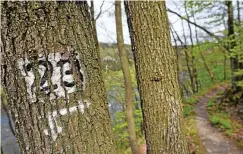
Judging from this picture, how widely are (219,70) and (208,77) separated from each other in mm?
1060

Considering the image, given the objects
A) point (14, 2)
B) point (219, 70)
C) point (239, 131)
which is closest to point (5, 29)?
point (14, 2)

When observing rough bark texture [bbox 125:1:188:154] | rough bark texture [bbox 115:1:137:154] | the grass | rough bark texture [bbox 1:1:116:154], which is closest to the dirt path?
the grass

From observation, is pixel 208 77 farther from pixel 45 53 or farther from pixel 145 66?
pixel 45 53

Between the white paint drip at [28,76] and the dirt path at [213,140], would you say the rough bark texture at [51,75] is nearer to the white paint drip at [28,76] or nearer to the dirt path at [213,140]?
the white paint drip at [28,76]

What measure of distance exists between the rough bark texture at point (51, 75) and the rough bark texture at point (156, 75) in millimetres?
1633

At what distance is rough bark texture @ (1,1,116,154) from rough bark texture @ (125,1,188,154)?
1.63 meters

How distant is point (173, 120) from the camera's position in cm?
280

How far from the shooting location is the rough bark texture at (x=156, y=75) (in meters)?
2.68

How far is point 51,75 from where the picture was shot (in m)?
1.03

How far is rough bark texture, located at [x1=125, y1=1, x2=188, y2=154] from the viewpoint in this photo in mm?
2684

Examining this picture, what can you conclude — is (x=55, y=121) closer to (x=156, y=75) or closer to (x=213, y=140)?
(x=156, y=75)

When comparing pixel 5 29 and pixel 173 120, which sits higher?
pixel 5 29

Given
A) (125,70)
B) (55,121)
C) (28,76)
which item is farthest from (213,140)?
(28,76)

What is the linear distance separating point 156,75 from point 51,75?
1.80 metres
